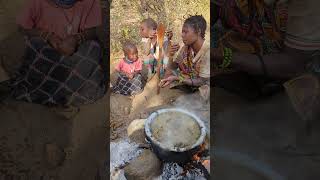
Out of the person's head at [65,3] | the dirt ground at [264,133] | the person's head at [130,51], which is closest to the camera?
the person's head at [65,3]

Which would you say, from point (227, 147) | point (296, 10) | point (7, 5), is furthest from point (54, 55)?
point (296, 10)

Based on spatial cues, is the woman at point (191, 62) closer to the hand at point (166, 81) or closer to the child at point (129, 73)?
the hand at point (166, 81)

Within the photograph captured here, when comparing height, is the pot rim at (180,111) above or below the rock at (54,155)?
above

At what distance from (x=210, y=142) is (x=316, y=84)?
919mm

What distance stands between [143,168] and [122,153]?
20 centimetres

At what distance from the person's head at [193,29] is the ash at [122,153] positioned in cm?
88

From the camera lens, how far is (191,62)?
15.9 ft

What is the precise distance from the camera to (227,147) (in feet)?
16.2

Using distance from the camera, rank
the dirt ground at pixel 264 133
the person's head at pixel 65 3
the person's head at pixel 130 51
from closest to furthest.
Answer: the person's head at pixel 65 3 → the person's head at pixel 130 51 → the dirt ground at pixel 264 133

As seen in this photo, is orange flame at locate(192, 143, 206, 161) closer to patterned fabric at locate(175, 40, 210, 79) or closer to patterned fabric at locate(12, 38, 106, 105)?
patterned fabric at locate(175, 40, 210, 79)

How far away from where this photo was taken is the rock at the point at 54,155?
4.80m

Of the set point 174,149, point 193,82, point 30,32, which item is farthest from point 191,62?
point 30,32

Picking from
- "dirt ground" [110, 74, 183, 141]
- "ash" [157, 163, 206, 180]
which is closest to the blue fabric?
"dirt ground" [110, 74, 183, 141]

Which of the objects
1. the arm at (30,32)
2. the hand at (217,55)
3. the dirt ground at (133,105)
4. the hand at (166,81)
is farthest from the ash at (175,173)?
the arm at (30,32)
